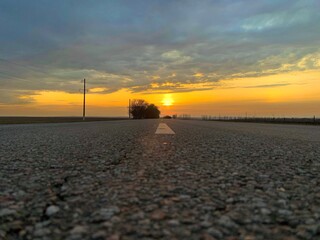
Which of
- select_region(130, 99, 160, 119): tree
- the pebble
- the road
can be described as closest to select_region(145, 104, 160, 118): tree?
select_region(130, 99, 160, 119): tree

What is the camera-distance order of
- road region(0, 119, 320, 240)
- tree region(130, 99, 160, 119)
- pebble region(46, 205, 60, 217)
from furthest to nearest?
1. tree region(130, 99, 160, 119)
2. pebble region(46, 205, 60, 217)
3. road region(0, 119, 320, 240)

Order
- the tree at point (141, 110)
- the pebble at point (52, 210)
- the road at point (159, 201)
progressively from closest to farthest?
the road at point (159, 201) → the pebble at point (52, 210) → the tree at point (141, 110)

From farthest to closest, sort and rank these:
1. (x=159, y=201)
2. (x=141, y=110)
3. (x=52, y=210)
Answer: (x=141, y=110), (x=159, y=201), (x=52, y=210)

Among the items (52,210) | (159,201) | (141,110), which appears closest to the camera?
(52,210)

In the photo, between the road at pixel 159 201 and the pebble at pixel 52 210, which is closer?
the road at pixel 159 201

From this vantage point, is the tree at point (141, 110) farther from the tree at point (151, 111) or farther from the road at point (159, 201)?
the road at point (159, 201)

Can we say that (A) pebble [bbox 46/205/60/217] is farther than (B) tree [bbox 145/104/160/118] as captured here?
No

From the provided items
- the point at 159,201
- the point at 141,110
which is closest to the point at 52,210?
the point at 159,201

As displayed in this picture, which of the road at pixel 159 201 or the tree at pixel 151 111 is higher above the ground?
the tree at pixel 151 111

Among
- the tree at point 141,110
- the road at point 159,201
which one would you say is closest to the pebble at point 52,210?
Result: the road at point 159,201

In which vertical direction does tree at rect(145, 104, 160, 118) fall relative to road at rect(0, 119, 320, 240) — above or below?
A: above

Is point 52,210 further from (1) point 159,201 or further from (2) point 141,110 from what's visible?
A: (2) point 141,110

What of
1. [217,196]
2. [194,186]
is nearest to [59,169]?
[194,186]

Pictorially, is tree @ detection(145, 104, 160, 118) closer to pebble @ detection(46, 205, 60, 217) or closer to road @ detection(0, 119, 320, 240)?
road @ detection(0, 119, 320, 240)
